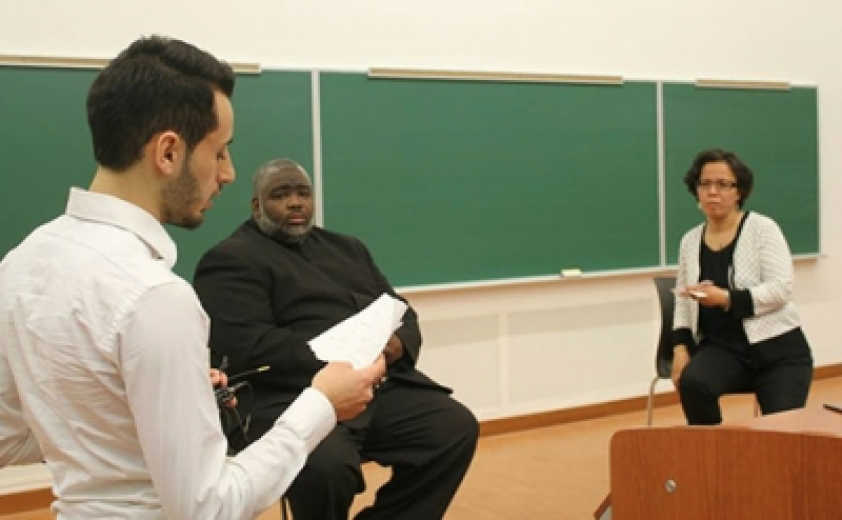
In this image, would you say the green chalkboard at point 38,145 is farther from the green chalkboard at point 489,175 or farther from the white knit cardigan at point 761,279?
the white knit cardigan at point 761,279

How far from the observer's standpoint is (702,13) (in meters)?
5.68

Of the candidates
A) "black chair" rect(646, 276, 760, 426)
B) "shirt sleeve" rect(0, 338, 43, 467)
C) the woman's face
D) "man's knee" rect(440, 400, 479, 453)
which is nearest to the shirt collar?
"shirt sleeve" rect(0, 338, 43, 467)

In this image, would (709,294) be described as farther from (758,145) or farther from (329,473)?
(758,145)

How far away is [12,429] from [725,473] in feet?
3.72

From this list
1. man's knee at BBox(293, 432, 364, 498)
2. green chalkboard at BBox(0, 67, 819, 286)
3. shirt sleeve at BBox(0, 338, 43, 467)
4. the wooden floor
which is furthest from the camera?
green chalkboard at BBox(0, 67, 819, 286)

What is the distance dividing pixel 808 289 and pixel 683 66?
5.63 ft

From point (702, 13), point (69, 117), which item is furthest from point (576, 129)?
point (69, 117)

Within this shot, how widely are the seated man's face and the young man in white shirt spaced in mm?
1812

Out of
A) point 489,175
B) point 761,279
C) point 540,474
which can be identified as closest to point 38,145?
point 489,175

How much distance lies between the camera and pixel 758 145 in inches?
228

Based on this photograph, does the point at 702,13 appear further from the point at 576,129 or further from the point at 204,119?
the point at 204,119

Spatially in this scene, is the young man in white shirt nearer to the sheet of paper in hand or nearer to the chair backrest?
the sheet of paper in hand

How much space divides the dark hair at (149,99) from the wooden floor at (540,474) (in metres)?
2.70

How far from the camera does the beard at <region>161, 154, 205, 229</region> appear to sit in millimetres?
1328
